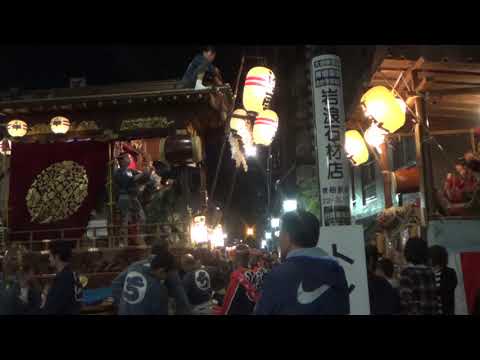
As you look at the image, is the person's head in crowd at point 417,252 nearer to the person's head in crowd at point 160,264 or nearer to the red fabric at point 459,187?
the person's head in crowd at point 160,264

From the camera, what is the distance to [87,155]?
43.7ft

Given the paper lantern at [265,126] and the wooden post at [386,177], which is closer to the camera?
the paper lantern at [265,126]

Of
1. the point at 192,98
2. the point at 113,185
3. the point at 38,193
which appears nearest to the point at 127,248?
the point at 113,185

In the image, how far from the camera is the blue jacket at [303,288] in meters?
3.42

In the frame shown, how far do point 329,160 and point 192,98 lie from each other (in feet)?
28.0

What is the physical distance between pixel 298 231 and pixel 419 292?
2845 mm

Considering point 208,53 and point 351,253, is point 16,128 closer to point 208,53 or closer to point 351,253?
point 208,53

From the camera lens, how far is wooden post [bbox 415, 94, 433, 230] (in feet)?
34.5

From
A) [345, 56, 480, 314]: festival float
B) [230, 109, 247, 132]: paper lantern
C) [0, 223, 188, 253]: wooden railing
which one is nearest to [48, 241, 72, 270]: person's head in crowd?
[0, 223, 188, 253]: wooden railing

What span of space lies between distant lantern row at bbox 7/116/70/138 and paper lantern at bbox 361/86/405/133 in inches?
332

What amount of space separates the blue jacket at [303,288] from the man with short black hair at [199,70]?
10.5 metres

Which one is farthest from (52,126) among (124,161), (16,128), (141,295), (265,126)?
(141,295)

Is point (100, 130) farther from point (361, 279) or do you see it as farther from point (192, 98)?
point (361, 279)

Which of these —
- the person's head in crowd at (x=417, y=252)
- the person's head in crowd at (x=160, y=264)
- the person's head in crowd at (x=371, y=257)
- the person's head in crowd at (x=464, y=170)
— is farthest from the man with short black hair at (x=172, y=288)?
the person's head in crowd at (x=464, y=170)
